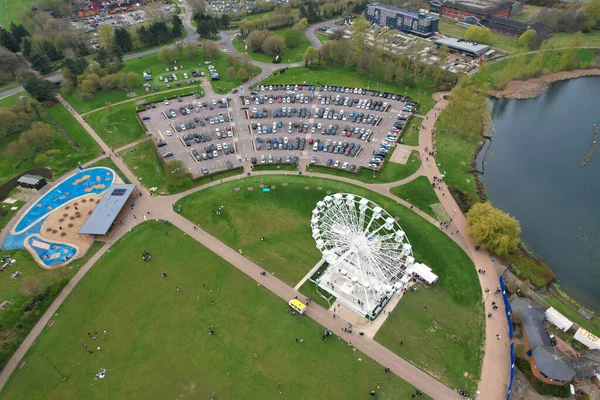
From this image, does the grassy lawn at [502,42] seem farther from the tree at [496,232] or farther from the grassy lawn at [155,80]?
the tree at [496,232]

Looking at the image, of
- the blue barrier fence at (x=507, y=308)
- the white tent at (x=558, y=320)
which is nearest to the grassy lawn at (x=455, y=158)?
the blue barrier fence at (x=507, y=308)

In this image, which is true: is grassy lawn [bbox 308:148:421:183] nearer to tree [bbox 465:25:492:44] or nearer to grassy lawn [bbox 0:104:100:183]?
grassy lawn [bbox 0:104:100:183]

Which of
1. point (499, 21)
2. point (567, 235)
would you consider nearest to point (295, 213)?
point (567, 235)

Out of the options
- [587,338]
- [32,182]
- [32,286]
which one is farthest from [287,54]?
[587,338]

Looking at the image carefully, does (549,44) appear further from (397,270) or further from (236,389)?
(236,389)

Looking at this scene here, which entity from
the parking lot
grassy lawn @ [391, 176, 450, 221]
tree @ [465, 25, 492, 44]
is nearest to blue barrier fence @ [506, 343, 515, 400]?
grassy lawn @ [391, 176, 450, 221]

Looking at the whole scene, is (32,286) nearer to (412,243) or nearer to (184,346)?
(184,346)
